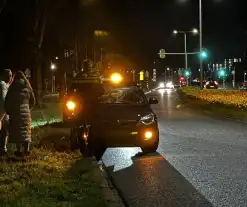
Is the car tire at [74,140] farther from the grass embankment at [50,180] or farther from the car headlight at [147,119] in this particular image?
the car headlight at [147,119]

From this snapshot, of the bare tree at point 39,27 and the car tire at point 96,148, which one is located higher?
the bare tree at point 39,27

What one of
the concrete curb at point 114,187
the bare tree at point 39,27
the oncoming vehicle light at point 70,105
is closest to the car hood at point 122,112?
the concrete curb at point 114,187

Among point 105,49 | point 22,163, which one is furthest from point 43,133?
point 105,49

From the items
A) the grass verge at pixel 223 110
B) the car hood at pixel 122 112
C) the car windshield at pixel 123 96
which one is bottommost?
the grass verge at pixel 223 110

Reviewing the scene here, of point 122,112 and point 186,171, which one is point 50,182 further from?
point 122,112

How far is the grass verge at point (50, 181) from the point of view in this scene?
655 centimetres

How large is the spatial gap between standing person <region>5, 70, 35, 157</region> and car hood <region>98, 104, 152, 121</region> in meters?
1.72

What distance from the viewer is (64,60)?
46.5 meters

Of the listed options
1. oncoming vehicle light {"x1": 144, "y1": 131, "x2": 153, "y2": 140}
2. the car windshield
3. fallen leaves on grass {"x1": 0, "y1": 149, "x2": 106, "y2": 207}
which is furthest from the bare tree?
fallen leaves on grass {"x1": 0, "y1": 149, "x2": 106, "y2": 207}

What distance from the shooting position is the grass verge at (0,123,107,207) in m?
6.55

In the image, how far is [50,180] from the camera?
796 cm

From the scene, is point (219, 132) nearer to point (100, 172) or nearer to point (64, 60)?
point (100, 172)

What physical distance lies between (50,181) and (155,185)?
163cm

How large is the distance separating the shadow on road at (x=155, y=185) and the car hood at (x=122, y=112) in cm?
96
